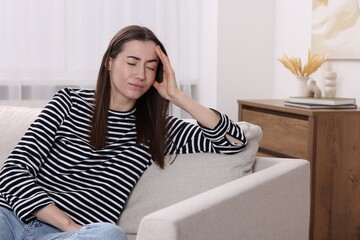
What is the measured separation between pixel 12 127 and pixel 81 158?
1.08 ft

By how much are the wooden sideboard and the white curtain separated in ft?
5.07

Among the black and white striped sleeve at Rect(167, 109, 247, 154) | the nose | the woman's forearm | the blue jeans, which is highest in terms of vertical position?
the nose

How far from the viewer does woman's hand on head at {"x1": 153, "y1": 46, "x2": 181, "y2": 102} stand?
201 cm

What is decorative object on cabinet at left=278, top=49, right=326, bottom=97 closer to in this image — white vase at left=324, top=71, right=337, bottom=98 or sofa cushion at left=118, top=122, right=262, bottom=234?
white vase at left=324, top=71, right=337, bottom=98

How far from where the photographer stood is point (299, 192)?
1915 millimetres

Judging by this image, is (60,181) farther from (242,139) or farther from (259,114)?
(259,114)

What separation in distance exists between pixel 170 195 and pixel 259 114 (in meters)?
1.39

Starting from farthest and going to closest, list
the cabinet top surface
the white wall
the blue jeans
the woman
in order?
the white wall → the cabinet top surface → the woman → the blue jeans

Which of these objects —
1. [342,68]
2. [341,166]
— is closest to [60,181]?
[341,166]

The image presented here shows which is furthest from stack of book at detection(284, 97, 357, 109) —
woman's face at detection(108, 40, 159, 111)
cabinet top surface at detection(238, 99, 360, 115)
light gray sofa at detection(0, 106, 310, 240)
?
woman's face at detection(108, 40, 159, 111)

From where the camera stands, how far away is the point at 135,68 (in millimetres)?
1957

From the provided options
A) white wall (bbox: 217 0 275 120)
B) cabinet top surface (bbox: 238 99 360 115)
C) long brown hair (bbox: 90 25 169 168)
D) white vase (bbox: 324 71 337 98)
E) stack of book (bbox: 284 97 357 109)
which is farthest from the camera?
white wall (bbox: 217 0 275 120)

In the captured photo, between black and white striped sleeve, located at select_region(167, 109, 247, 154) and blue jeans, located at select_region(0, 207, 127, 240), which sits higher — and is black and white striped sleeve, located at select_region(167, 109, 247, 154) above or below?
above

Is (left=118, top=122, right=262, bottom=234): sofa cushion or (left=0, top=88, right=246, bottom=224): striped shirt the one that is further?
(left=118, top=122, right=262, bottom=234): sofa cushion
